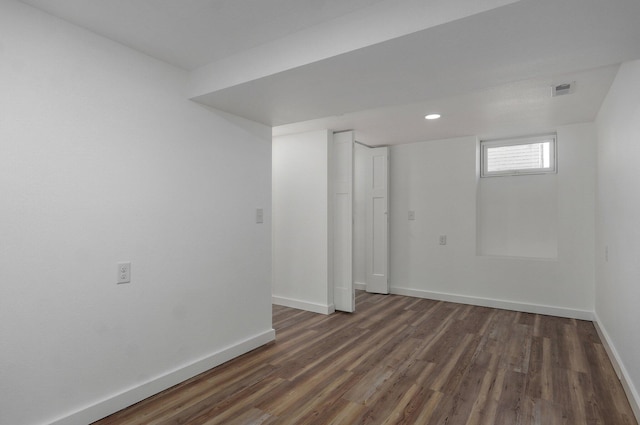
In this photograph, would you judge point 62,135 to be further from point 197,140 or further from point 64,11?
point 197,140

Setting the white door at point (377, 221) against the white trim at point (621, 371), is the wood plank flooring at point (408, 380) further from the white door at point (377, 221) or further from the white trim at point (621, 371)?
the white door at point (377, 221)

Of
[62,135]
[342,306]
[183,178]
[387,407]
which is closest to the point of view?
[62,135]

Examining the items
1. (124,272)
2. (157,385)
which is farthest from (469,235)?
(124,272)

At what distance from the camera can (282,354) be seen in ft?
10.2

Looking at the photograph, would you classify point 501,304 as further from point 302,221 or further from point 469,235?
point 302,221

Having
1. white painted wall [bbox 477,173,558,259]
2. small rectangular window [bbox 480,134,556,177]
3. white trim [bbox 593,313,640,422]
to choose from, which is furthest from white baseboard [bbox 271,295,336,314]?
small rectangular window [bbox 480,134,556,177]

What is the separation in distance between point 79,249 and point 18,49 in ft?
3.57

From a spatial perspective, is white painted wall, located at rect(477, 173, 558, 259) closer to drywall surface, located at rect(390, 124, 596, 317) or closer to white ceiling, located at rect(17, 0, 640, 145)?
drywall surface, located at rect(390, 124, 596, 317)

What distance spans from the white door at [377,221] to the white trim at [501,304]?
32 centimetres

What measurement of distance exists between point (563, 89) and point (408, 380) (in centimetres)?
268

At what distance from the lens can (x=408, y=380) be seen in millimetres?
2635

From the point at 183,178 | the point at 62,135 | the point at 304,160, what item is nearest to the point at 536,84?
the point at 304,160

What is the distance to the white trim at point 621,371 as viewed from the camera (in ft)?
7.02

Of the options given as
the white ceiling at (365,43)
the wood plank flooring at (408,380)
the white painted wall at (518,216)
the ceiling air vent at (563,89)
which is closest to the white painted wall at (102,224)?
the white ceiling at (365,43)
